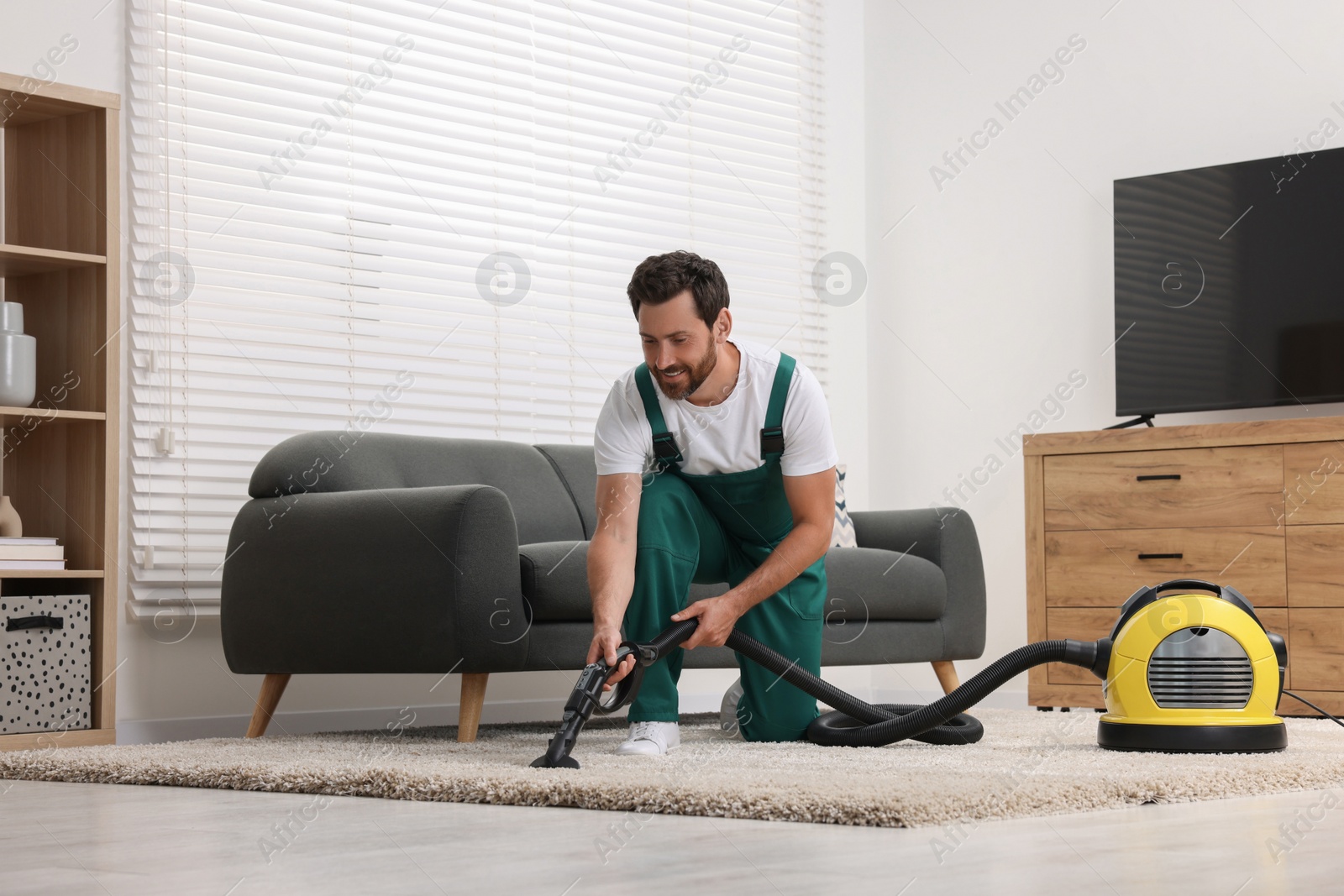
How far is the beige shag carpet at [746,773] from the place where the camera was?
169 centimetres

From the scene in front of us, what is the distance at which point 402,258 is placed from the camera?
13.3 feet

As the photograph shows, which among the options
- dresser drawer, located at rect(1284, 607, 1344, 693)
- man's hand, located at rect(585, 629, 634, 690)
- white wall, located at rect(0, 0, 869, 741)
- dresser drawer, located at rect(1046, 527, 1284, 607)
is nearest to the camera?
man's hand, located at rect(585, 629, 634, 690)

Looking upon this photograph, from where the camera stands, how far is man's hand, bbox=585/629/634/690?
2258 mm

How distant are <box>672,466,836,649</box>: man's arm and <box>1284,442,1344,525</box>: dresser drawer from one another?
1784mm

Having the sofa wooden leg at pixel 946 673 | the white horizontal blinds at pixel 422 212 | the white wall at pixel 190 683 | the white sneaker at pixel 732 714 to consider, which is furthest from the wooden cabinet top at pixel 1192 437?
the white sneaker at pixel 732 714

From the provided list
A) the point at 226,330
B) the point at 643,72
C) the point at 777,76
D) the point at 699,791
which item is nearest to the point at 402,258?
the point at 226,330

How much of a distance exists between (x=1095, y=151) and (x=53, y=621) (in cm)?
347

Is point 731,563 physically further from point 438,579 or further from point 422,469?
point 422,469

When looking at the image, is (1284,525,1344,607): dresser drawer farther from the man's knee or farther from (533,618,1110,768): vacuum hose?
the man's knee

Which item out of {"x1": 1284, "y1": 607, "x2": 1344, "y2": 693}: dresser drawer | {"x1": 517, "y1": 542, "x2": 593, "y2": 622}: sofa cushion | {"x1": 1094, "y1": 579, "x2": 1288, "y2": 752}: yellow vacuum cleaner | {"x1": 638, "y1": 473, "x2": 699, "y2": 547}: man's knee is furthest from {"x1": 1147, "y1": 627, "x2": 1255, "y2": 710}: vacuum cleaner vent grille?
{"x1": 1284, "y1": 607, "x2": 1344, "y2": 693}: dresser drawer

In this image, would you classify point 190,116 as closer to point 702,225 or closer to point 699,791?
point 702,225

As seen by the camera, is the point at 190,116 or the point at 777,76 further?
the point at 777,76

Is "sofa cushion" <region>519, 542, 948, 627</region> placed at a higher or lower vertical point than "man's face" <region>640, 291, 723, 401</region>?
lower

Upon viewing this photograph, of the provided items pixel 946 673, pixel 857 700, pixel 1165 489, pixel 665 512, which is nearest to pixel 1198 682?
pixel 857 700
